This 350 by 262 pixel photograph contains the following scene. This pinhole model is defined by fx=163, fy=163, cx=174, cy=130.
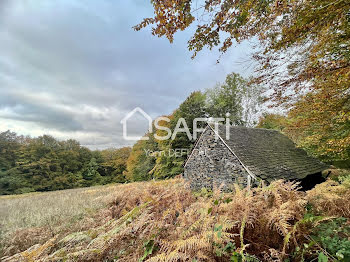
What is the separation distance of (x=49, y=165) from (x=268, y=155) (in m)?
27.2

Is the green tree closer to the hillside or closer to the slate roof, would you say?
the slate roof

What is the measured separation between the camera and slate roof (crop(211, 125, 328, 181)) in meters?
7.30

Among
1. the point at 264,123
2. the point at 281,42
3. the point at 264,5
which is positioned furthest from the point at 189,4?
the point at 264,123

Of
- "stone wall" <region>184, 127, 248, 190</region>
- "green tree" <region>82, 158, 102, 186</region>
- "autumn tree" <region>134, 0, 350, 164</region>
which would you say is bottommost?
"green tree" <region>82, 158, 102, 186</region>

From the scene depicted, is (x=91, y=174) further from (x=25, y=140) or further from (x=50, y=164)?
(x=25, y=140)

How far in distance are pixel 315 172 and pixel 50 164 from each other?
29153 millimetres

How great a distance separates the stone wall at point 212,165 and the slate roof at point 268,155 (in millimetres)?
398

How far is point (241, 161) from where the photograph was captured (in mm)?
7262

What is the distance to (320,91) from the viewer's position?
13.5 ft

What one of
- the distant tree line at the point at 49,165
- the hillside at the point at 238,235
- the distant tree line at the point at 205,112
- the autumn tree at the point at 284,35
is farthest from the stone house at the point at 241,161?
the distant tree line at the point at 49,165

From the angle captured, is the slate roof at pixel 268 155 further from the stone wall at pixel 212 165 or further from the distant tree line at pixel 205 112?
the distant tree line at pixel 205 112

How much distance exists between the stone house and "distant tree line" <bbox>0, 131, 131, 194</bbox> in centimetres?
2201

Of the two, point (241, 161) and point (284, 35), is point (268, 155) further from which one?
point (284, 35)

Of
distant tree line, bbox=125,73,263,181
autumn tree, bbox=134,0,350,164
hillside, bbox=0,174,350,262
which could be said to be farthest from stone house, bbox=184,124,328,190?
distant tree line, bbox=125,73,263,181
